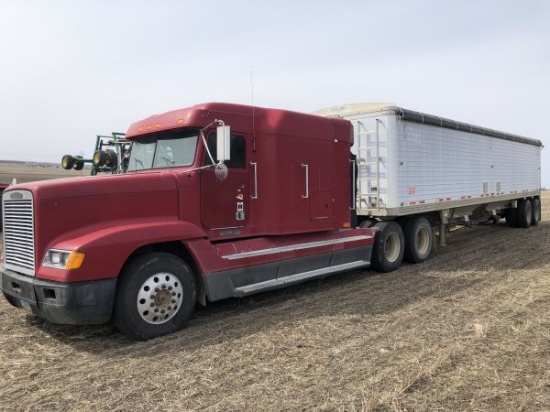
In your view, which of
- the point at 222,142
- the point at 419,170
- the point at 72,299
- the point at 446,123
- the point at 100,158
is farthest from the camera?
the point at 446,123

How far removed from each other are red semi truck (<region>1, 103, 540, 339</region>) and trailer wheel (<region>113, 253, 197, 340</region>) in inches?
0.5

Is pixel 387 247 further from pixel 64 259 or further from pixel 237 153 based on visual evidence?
pixel 64 259

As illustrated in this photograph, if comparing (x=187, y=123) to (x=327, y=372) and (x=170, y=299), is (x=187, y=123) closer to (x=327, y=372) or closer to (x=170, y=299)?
(x=170, y=299)

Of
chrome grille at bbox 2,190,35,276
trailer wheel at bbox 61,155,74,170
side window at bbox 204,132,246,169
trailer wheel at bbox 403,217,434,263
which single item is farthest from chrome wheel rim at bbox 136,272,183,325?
trailer wheel at bbox 403,217,434,263

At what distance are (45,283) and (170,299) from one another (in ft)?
4.29

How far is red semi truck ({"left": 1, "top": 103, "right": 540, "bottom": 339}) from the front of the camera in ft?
16.2

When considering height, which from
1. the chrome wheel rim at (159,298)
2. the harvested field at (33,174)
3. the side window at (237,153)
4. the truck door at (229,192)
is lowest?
the chrome wheel rim at (159,298)

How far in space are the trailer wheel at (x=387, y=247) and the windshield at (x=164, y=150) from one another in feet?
14.0

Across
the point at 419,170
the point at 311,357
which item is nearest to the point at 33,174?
the point at 419,170

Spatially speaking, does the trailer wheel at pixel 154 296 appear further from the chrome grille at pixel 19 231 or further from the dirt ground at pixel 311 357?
the chrome grille at pixel 19 231

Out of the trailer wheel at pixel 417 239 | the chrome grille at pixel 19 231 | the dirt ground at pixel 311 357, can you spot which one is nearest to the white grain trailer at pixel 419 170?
the trailer wheel at pixel 417 239

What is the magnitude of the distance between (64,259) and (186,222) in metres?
1.45

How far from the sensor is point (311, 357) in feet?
15.0

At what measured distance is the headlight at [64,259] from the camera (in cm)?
470
